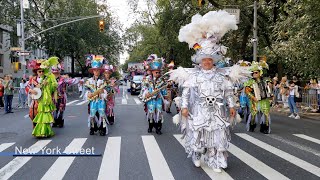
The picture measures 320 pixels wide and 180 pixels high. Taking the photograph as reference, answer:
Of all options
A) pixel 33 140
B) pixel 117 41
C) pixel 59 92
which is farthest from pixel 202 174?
pixel 117 41

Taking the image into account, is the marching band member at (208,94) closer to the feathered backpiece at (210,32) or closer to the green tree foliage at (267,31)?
the feathered backpiece at (210,32)

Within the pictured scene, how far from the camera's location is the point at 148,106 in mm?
10031

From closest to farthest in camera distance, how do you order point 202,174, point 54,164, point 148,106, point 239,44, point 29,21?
point 202,174 → point 54,164 → point 148,106 → point 239,44 → point 29,21

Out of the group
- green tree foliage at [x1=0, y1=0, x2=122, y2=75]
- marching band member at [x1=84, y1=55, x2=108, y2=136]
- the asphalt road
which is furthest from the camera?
green tree foliage at [x1=0, y1=0, x2=122, y2=75]

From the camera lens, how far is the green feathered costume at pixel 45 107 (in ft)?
31.3

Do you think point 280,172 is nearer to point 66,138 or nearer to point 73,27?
point 66,138

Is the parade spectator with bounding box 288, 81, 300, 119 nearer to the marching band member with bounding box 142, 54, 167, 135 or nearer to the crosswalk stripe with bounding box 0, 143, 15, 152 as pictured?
the marching band member with bounding box 142, 54, 167, 135

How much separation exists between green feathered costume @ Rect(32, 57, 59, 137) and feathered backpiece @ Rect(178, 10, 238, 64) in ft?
15.5

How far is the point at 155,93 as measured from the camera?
9797mm

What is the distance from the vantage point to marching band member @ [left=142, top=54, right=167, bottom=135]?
32.4 ft

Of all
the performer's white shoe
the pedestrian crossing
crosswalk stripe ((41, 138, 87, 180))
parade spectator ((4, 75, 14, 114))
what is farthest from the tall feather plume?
parade spectator ((4, 75, 14, 114))

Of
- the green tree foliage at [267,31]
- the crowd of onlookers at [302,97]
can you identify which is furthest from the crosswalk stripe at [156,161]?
the crowd of onlookers at [302,97]

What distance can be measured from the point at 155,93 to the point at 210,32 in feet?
12.1

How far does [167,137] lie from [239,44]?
19.9m
